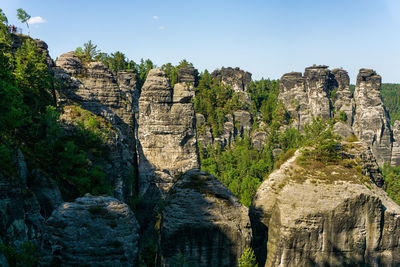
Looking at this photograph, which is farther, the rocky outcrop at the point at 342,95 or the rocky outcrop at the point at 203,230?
the rocky outcrop at the point at 342,95

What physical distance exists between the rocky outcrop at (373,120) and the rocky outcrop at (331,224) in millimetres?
76030

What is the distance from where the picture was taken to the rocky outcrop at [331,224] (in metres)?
21.1

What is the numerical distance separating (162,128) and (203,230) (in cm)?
2413

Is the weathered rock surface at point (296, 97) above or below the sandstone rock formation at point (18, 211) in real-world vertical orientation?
above

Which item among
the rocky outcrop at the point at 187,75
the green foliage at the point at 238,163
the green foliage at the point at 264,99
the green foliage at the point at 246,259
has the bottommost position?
the green foliage at the point at 238,163

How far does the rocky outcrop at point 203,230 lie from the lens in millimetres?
18500

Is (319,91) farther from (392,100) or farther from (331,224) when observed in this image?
(392,100)

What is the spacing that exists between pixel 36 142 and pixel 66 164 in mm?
2815

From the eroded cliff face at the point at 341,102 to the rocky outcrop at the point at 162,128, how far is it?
195ft

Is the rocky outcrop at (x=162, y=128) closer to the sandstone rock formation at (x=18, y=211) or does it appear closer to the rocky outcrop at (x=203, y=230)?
the rocky outcrop at (x=203, y=230)

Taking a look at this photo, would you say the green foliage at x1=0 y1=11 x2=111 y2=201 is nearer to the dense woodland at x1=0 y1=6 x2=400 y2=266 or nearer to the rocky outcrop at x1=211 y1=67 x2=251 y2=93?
the dense woodland at x1=0 y1=6 x2=400 y2=266

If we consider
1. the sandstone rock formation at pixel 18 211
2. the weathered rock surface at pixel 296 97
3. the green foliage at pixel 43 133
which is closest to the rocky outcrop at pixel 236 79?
the weathered rock surface at pixel 296 97

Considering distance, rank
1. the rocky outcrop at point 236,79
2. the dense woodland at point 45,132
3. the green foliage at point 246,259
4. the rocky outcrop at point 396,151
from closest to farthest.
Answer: the green foliage at point 246,259 < the dense woodland at point 45,132 < the rocky outcrop at point 396,151 < the rocky outcrop at point 236,79

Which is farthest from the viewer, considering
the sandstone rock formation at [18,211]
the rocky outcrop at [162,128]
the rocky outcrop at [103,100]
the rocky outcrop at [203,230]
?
the rocky outcrop at [162,128]
